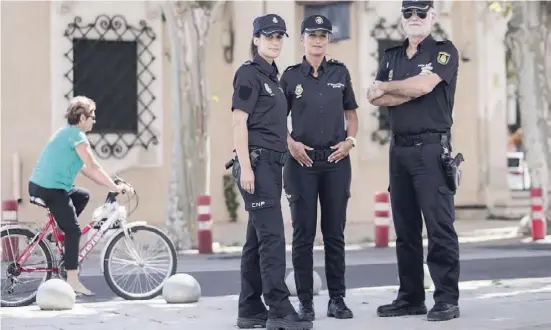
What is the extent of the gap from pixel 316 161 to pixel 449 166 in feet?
2.93

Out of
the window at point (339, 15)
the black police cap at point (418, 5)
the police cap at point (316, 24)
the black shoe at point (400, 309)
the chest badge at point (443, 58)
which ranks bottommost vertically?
the black shoe at point (400, 309)

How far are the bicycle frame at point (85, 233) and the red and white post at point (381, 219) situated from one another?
261 inches

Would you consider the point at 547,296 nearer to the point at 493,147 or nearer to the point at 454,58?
the point at 454,58

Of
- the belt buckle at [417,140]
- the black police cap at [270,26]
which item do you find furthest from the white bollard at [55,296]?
the belt buckle at [417,140]

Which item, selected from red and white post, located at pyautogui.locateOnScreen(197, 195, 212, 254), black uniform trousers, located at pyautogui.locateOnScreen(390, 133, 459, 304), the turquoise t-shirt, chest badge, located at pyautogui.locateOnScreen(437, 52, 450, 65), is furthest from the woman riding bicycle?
red and white post, located at pyautogui.locateOnScreen(197, 195, 212, 254)

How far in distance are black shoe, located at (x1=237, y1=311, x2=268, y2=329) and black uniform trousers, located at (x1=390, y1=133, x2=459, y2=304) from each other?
1169mm

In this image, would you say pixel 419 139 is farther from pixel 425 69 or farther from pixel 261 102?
pixel 261 102

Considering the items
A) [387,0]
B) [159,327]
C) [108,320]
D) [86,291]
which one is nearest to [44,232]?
[86,291]

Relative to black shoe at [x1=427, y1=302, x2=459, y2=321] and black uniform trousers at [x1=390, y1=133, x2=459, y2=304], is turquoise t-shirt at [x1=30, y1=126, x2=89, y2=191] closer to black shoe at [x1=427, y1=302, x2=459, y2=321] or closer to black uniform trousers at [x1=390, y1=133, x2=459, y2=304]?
black uniform trousers at [x1=390, y1=133, x2=459, y2=304]

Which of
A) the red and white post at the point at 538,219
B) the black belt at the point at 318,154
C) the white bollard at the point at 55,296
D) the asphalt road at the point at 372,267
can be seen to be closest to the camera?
the black belt at the point at 318,154

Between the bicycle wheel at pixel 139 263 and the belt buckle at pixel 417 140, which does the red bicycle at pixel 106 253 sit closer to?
the bicycle wheel at pixel 139 263

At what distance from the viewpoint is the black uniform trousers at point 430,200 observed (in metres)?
7.39

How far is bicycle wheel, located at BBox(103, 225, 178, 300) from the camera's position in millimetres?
9797

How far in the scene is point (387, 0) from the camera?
860 inches
